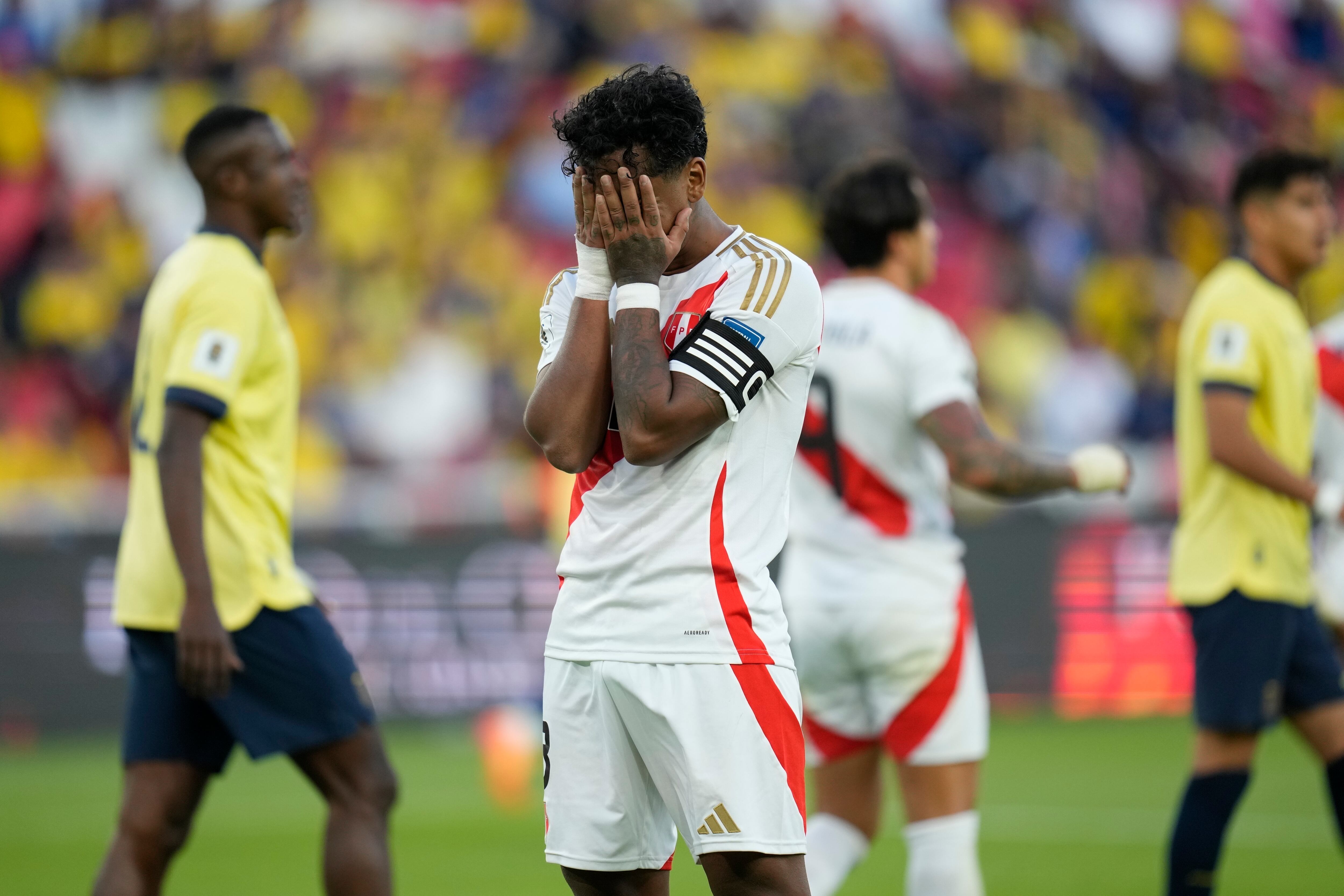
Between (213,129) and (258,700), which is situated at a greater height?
(213,129)

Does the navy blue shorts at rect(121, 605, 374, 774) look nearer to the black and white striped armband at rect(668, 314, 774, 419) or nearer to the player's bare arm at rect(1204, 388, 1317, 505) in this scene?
the black and white striped armband at rect(668, 314, 774, 419)

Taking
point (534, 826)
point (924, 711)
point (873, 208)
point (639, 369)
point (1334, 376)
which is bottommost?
point (534, 826)

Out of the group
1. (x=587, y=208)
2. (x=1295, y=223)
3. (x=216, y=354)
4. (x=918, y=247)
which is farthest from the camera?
(x=1295, y=223)

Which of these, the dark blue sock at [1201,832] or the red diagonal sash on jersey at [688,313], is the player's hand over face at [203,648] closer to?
the red diagonal sash on jersey at [688,313]

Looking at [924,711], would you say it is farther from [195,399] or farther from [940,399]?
[195,399]

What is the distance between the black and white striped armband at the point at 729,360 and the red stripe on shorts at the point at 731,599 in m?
0.23

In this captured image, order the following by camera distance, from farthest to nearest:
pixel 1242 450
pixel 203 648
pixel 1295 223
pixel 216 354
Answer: pixel 1295 223 → pixel 1242 450 → pixel 216 354 → pixel 203 648

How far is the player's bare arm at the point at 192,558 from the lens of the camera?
14.9ft

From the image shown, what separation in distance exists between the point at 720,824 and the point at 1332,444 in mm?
4044

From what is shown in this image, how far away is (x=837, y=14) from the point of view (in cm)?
1714

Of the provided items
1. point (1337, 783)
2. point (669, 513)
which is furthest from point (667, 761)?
point (1337, 783)

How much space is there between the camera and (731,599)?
3.42 metres

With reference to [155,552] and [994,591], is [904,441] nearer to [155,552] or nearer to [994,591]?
[155,552]

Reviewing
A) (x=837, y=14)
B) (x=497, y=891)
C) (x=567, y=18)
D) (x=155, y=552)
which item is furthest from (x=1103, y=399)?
(x=155, y=552)
